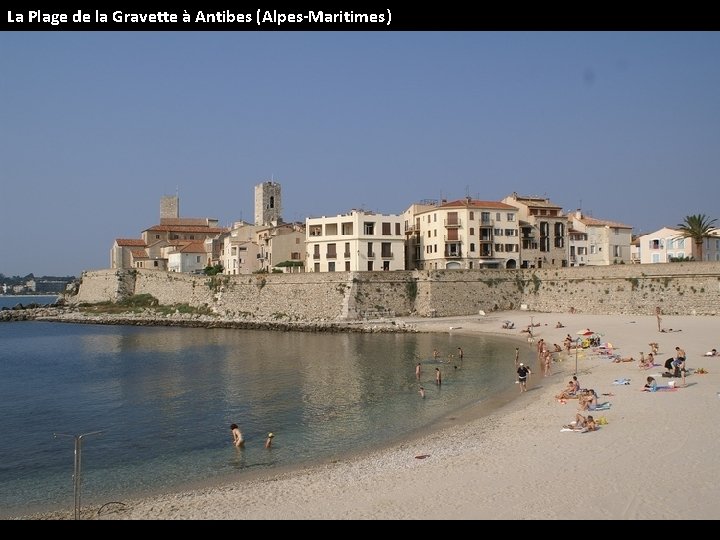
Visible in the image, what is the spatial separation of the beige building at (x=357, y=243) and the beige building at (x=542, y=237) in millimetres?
12563

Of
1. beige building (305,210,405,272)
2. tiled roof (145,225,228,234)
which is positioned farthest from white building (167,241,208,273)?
beige building (305,210,405,272)

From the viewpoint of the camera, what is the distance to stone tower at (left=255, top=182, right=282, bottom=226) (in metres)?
89.7

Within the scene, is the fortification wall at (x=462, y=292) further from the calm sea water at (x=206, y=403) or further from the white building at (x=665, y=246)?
the white building at (x=665, y=246)

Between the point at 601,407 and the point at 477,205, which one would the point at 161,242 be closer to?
the point at 477,205

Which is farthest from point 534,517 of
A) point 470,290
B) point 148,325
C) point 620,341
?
point 148,325

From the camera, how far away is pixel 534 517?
10.6m

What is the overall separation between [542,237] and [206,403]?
46370 millimetres

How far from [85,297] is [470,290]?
181 feet

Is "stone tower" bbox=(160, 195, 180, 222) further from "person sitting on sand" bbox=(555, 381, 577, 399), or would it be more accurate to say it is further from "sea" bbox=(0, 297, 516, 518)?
"person sitting on sand" bbox=(555, 381, 577, 399)

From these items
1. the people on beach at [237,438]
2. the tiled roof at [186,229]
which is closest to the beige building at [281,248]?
the tiled roof at [186,229]

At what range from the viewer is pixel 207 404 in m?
24.4

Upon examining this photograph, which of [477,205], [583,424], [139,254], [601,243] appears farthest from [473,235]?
[139,254]

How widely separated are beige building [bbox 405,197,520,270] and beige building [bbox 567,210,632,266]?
1138 cm
